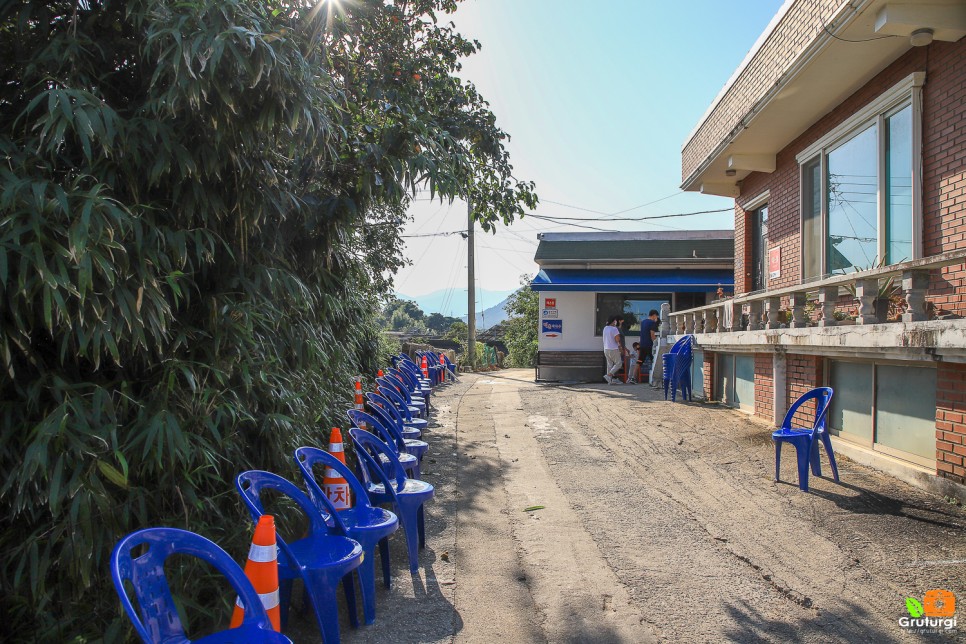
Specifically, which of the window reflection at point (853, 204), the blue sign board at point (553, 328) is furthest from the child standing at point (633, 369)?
the window reflection at point (853, 204)

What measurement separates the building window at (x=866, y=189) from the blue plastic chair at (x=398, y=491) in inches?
202

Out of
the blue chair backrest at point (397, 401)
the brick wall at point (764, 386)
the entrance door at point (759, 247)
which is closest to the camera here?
the blue chair backrest at point (397, 401)

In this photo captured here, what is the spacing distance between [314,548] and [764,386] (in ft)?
25.6

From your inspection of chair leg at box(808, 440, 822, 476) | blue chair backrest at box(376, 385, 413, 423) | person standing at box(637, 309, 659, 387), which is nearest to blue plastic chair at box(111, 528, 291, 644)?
blue chair backrest at box(376, 385, 413, 423)

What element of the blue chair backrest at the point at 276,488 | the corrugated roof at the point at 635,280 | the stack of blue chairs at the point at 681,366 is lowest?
the blue chair backrest at the point at 276,488

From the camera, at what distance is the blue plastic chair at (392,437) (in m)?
5.07

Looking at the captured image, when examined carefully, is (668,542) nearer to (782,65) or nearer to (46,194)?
(46,194)

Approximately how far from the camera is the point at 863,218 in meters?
7.14

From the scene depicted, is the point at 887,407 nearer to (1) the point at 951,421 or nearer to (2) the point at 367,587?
(1) the point at 951,421

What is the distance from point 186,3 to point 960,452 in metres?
6.25

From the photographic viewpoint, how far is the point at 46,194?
2.65m

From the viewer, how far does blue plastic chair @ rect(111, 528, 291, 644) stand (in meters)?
2.21

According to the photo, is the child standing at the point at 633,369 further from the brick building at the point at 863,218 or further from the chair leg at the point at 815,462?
the chair leg at the point at 815,462

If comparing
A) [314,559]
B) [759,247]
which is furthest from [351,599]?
[759,247]
